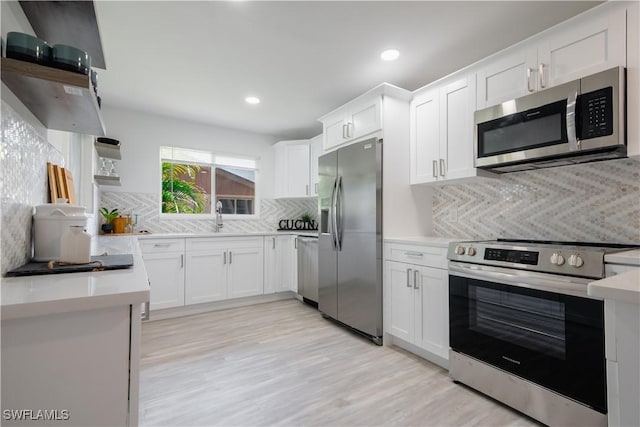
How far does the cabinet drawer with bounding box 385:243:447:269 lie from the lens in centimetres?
228

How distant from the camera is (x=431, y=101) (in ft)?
8.83

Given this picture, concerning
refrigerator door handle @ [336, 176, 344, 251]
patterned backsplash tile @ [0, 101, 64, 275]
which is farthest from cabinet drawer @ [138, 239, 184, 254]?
patterned backsplash tile @ [0, 101, 64, 275]

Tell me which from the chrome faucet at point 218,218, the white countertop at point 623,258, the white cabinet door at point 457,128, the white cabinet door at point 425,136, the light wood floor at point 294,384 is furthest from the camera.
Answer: the chrome faucet at point 218,218

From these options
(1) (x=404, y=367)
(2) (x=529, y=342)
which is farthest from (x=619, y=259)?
(1) (x=404, y=367)

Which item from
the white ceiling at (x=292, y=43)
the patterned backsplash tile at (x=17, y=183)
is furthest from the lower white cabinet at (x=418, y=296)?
the patterned backsplash tile at (x=17, y=183)

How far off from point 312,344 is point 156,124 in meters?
3.42

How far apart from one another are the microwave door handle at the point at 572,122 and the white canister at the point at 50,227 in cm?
255

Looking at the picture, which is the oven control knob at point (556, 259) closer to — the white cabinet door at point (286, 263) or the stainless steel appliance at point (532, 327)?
the stainless steel appliance at point (532, 327)

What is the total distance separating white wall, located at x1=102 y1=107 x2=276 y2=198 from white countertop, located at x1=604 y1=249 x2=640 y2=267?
430cm

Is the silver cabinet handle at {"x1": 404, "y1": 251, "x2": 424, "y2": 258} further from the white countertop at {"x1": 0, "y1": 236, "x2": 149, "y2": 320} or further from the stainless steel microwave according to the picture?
the white countertop at {"x1": 0, "y1": 236, "x2": 149, "y2": 320}

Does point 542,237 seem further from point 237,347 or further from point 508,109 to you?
point 237,347

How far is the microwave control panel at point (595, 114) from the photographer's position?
5.32 feet

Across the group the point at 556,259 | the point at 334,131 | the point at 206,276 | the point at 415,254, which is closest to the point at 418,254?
the point at 415,254

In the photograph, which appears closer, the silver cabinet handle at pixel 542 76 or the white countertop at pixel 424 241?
the silver cabinet handle at pixel 542 76
